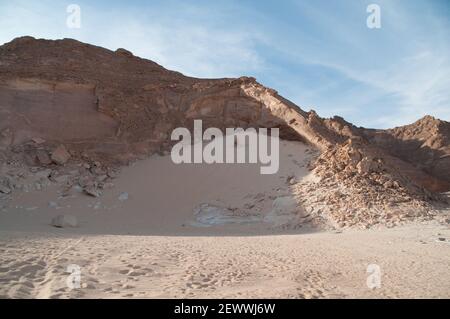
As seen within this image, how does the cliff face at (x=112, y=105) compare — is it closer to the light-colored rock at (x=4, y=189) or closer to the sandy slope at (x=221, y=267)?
the light-colored rock at (x=4, y=189)

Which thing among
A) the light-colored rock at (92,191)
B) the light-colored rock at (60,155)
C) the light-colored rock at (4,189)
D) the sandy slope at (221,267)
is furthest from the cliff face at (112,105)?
the sandy slope at (221,267)

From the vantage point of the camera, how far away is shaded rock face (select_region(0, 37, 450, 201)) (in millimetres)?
18156

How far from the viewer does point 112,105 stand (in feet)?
66.8

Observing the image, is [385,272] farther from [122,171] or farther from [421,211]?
[122,171]

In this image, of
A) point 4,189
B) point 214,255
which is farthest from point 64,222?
point 214,255

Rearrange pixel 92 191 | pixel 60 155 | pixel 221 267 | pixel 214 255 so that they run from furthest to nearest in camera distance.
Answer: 1. pixel 60 155
2. pixel 92 191
3. pixel 214 255
4. pixel 221 267

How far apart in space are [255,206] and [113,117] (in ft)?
33.0

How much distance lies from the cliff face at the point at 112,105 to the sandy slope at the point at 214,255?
4.00m

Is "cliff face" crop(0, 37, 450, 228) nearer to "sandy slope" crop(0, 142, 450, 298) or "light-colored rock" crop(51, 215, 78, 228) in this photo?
"sandy slope" crop(0, 142, 450, 298)

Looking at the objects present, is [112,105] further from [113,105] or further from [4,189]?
[4,189]

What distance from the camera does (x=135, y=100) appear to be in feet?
69.6

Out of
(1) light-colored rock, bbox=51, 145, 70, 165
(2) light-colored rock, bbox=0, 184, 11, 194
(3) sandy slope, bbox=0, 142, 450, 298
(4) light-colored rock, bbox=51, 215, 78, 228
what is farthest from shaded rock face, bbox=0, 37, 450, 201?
(4) light-colored rock, bbox=51, 215, 78, 228

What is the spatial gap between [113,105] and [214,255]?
1490 cm

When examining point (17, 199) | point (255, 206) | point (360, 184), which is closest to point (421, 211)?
point (360, 184)
